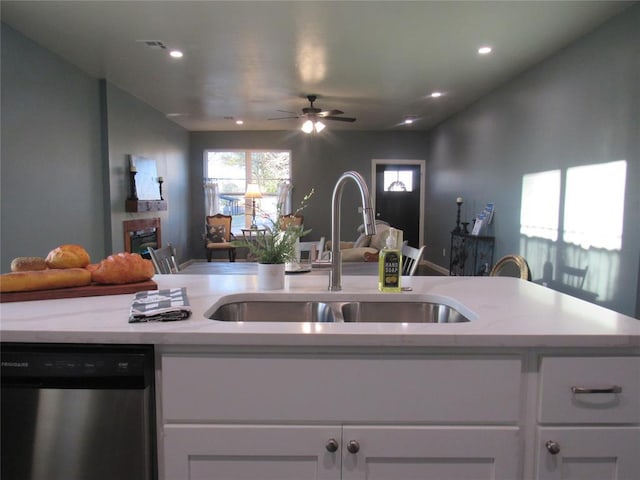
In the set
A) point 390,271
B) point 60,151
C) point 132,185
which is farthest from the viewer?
point 132,185

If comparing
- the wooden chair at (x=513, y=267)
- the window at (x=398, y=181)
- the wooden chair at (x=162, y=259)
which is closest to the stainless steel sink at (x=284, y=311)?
the wooden chair at (x=162, y=259)

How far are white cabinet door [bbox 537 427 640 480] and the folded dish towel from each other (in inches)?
37.8

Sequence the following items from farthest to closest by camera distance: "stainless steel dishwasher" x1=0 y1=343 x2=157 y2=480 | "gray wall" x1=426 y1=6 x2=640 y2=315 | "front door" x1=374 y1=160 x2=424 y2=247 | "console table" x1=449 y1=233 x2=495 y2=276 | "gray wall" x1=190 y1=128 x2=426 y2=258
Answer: "front door" x1=374 y1=160 x2=424 y2=247
"gray wall" x1=190 y1=128 x2=426 y2=258
"console table" x1=449 y1=233 x2=495 y2=276
"gray wall" x1=426 y1=6 x2=640 y2=315
"stainless steel dishwasher" x1=0 y1=343 x2=157 y2=480

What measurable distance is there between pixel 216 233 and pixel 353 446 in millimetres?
6849

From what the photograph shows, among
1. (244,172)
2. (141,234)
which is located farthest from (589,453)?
(244,172)

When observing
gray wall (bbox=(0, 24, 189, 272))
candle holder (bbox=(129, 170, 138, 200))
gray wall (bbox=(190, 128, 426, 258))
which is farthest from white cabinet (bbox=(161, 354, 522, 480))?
gray wall (bbox=(190, 128, 426, 258))

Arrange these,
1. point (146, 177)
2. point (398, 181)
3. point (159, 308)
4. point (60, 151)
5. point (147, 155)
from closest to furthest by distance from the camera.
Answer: point (159, 308), point (60, 151), point (146, 177), point (147, 155), point (398, 181)

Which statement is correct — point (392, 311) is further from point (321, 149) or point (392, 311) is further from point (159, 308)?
point (321, 149)

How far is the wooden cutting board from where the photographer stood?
1.18 meters

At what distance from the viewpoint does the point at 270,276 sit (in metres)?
1.43

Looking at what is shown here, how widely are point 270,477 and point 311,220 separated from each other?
7.17 m

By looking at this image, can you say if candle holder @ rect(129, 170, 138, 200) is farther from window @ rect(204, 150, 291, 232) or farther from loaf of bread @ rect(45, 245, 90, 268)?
loaf of bread @ rect(45, 245, 90, 268)

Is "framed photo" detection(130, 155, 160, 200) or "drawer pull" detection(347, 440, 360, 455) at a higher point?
"framed photo" detection(130, 155, 160, 200)

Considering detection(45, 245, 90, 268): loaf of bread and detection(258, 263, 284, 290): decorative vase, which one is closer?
detection(45, 245, 90, 268): loaf of bread
